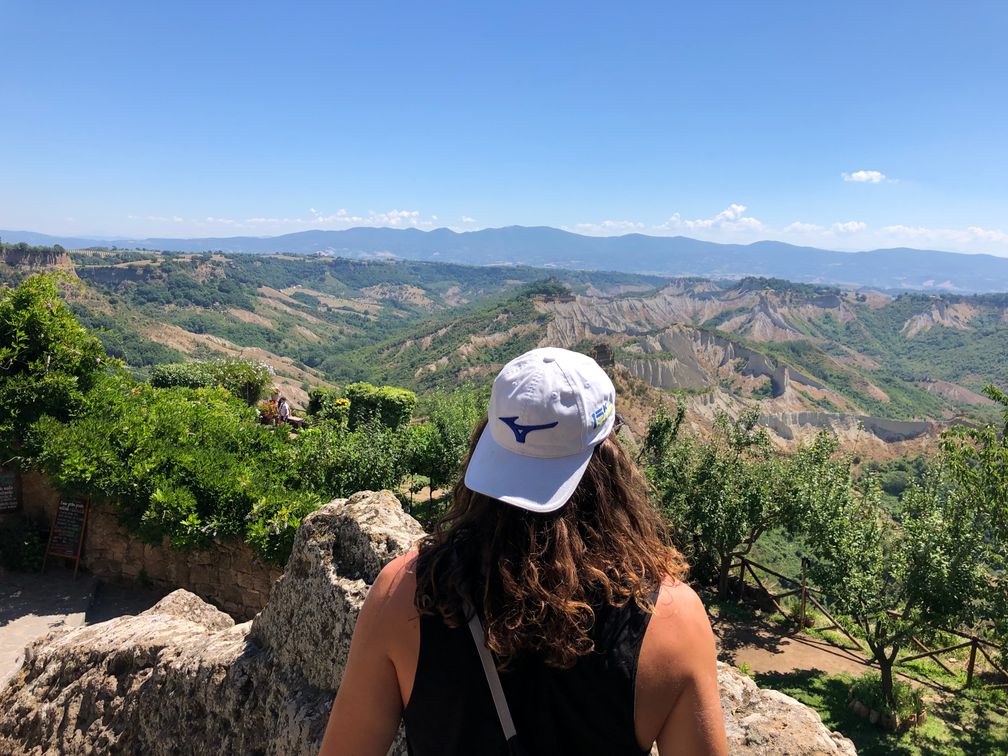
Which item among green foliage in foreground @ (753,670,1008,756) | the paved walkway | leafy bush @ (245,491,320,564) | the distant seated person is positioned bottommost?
green foliage in foreground @ (753,670,1008,756)

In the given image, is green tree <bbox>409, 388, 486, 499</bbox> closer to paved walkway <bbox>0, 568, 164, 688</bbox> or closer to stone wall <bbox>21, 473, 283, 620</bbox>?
stone wall <bbox>21, 473, 283, 620</bbox>

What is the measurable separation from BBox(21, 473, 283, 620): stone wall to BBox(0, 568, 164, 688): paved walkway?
25 cm

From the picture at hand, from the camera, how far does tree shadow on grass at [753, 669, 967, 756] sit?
370 inches

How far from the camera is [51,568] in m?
9.47

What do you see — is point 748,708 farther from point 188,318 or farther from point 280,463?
point 188,318

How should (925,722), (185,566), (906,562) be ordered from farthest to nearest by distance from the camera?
(925,722)
(906,562)
(185,566)

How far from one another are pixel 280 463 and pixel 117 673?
6.32 m

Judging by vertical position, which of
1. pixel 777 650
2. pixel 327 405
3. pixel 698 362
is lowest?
pixel 698 362

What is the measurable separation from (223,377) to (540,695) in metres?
21.7

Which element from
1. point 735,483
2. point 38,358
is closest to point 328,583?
point 38,358

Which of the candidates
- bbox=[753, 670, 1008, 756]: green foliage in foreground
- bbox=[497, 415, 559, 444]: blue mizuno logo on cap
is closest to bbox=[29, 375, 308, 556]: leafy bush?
bbox=[497, 415, 559, 444]: blue mizuno logo on cap

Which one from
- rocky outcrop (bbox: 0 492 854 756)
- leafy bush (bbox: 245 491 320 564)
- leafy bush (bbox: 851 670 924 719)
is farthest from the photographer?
leafy bush (bbox: 851 670 924 719)

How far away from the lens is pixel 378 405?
20.7 meters

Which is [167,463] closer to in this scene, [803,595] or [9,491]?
[9,491]
